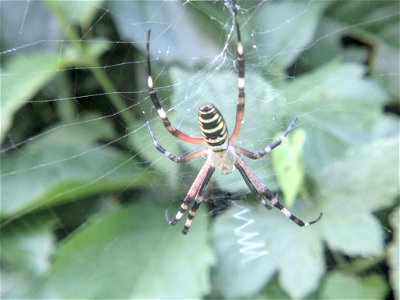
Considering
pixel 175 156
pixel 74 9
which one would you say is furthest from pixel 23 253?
pixel 74 9

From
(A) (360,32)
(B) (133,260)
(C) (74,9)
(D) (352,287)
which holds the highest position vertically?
(C) (74,9)

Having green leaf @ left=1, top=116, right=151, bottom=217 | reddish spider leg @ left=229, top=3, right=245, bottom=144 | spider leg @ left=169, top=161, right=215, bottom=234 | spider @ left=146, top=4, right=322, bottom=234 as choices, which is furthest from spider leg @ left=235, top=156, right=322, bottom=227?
green leaf @ left=1, top=116, right=151, bottom=217

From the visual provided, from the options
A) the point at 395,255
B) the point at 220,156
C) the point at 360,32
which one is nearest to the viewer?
the point at 395,255

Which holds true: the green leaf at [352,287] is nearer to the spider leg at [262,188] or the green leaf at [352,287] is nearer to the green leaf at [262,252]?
the green leaf at [262,252]

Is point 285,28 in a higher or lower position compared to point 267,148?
higher

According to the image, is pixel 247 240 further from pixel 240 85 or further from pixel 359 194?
pixel 240 85

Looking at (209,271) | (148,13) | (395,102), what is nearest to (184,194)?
(209,271)
